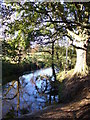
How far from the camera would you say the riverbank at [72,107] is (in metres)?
4.19

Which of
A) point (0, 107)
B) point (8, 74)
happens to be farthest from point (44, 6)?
point (8, 74)

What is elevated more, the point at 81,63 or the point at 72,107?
the point at 81,63

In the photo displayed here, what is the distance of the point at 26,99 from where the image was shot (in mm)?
8633

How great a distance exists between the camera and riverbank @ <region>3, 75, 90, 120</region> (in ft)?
13.8

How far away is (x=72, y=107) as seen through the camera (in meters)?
5.06

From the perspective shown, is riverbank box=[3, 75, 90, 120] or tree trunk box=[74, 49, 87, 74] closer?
riverbank box=[3, 75, 90, 120]

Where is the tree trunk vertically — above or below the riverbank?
above

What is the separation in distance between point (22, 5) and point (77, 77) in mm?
4624

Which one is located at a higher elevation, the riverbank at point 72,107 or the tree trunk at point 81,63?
the tree trunk at point 81,63

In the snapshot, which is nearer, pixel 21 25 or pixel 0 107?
pixel 21 25

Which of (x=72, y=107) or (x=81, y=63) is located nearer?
(x=72, y=107)

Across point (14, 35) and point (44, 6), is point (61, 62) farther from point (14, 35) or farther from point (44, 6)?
point (44, 6)

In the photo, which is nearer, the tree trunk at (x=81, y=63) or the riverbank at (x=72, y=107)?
the riverbank at (x=72, y=107)

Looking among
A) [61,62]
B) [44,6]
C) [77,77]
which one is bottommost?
[77,77]
